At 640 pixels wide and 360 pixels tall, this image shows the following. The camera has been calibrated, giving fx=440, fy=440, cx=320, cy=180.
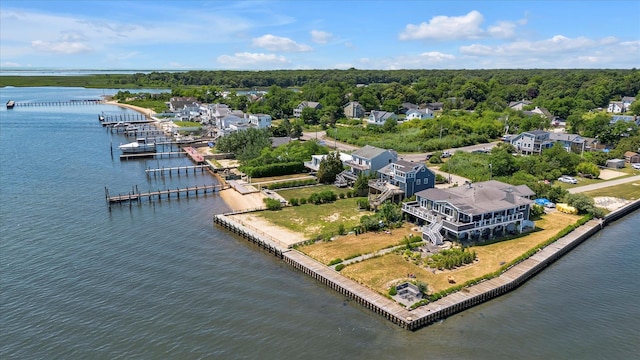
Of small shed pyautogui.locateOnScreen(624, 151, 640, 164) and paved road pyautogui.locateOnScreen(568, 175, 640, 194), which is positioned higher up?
small shed pyautogui.locateOnScreen(624, 151, 640, 164)

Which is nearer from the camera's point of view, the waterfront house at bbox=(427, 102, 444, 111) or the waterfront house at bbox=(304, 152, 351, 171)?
the waterfront house at bbox=(304, 152, 351, 171)

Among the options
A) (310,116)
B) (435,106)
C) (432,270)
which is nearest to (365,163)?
(432,270)

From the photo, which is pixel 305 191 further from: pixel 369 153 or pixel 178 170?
pixel 178 170

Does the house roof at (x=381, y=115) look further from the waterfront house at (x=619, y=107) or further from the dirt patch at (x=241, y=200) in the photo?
the waterfront house at (x=619, y=107)

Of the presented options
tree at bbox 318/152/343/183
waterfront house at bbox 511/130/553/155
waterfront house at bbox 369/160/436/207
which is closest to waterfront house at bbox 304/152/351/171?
tree at bbox 318/152/343/183

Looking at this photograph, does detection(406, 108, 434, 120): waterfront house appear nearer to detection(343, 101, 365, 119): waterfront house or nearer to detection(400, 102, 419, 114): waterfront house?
detection(400, 102, 419, 114): waterfront house

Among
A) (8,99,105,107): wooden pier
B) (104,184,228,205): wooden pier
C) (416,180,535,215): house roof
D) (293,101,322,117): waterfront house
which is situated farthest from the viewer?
(8,99,105,107): wooden pier

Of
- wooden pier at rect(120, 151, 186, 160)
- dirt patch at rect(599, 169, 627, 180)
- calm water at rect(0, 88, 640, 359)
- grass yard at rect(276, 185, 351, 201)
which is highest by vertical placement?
wooden pier at rect(120, 151, 186, 160)
